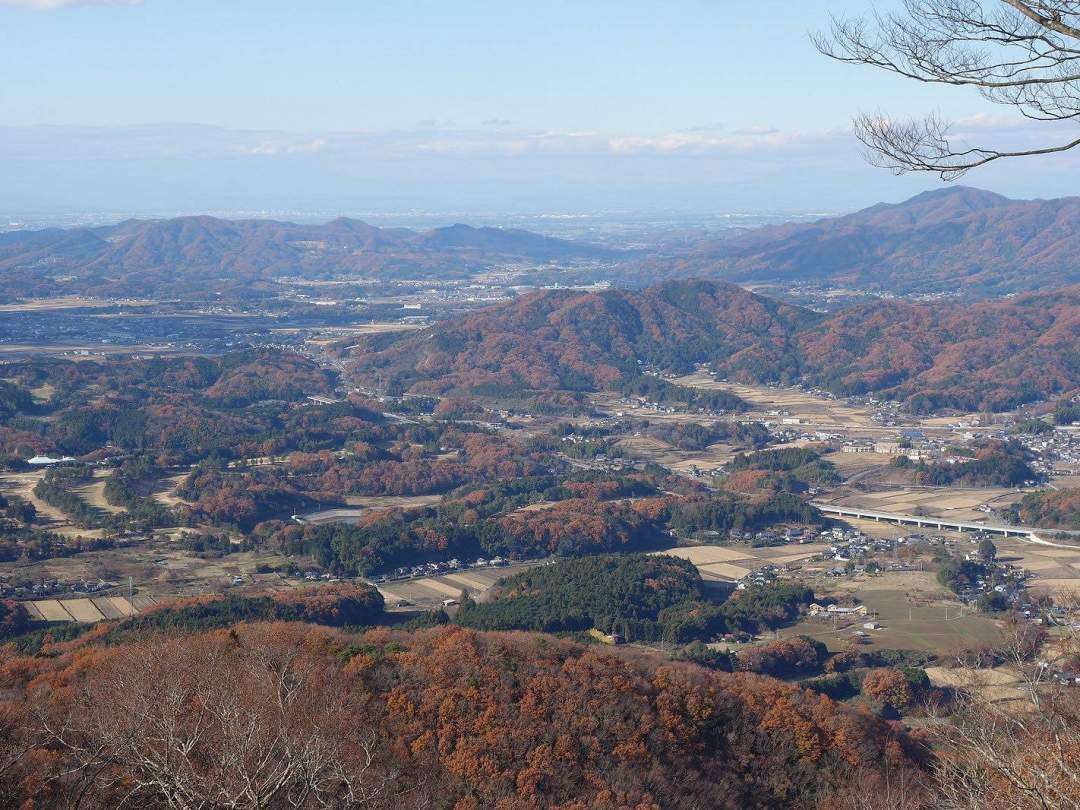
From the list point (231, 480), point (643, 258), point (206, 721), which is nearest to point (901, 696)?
point (206, 721)

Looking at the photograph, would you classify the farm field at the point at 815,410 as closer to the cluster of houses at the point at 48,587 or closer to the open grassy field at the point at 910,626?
the open grassy field at the point at 910,626

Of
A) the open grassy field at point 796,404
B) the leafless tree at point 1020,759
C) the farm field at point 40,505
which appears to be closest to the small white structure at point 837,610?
the leafless tree at point 1020,759

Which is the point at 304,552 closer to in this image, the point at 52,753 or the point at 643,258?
the point at 52,753

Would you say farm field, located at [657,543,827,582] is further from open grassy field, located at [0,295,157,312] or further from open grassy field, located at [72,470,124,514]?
open grassy field, located at [0,295,157,312]

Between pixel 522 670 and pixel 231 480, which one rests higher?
pixel 522 670

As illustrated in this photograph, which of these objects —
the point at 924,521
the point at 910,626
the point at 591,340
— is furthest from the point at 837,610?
the point at 591,340

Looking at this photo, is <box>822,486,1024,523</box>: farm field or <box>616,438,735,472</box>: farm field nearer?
<box>822,486,1024,523</box>: farm field

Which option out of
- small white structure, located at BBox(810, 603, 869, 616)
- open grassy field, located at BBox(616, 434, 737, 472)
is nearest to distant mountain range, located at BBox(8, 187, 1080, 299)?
open grassy field, located at BBox(616, 434, 737, 472)
